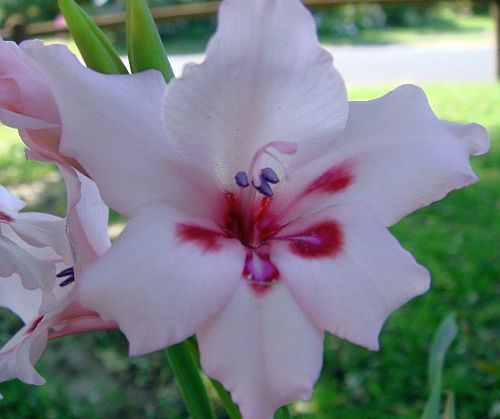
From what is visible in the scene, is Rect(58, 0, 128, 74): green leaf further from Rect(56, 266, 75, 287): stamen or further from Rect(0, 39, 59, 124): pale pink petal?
Rect(56, 266, 75, 287): stamen

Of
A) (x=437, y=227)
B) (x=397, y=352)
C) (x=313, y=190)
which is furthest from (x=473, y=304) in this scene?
(x=313, y=190)

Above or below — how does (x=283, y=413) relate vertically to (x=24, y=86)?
below

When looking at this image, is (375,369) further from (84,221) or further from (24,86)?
(24,86)

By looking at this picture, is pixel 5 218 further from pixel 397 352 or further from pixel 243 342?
pixel 397 352

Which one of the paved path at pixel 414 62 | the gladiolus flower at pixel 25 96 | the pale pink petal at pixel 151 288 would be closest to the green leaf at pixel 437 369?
the pale pink petal at pixel 151 288

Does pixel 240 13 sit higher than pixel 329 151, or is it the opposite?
pixel 240 13

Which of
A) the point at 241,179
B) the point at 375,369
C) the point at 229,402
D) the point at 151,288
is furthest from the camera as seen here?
the point at 375,369

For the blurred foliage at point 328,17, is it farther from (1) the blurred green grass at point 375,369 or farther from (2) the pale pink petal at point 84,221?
(2) the pale pink petal at point 84,221

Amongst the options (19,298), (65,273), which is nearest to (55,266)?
(65,273)
